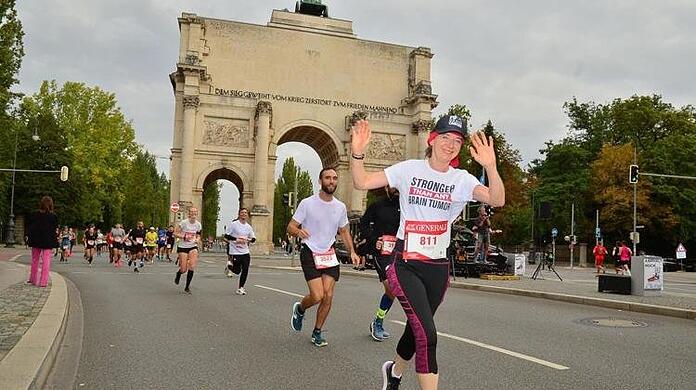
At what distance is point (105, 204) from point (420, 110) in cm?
3896

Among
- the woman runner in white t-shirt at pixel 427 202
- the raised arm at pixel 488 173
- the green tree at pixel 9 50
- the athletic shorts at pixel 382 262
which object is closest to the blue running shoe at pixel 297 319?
the athletic shorts at pixel 382 262

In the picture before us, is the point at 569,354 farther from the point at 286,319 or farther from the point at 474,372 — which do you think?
the point at 286,319

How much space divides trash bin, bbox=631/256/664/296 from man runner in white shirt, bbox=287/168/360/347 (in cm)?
1104

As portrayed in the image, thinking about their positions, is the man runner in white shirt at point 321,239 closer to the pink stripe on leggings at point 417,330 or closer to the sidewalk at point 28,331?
the sidewalk at point 28,331

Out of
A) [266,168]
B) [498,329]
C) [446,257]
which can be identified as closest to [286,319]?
[498,329]

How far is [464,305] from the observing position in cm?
1361

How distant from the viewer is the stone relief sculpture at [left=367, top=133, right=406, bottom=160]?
57625 millimetres

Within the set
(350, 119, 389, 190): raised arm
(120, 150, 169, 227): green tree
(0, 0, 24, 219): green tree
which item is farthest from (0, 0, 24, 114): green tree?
(120, 150, 169, 227): green tree

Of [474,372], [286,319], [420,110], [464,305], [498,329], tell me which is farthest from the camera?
[420,110]

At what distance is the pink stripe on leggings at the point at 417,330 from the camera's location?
4.44m

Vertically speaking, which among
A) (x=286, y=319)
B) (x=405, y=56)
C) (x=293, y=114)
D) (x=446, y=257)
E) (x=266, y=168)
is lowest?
(x=286, y=319)

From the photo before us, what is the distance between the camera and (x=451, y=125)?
16.0 ft

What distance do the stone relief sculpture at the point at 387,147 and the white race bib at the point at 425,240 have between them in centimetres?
5249

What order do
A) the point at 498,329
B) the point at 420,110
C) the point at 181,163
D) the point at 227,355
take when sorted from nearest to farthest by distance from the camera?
the point at 227,355
the point at 498,329
the point at 181,163
the point at 420,110
